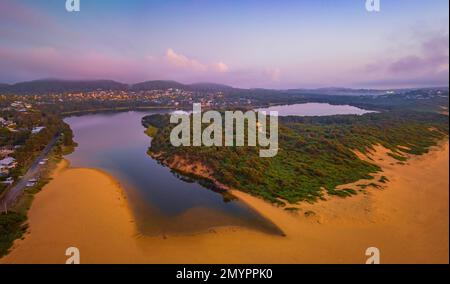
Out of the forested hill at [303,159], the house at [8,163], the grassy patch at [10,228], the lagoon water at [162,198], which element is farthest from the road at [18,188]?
the forested hill at [303,159]

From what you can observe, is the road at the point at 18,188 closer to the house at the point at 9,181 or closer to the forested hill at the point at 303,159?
the house at the point at 9,181

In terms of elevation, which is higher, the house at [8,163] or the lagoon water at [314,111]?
the lagoon water at [314,111]

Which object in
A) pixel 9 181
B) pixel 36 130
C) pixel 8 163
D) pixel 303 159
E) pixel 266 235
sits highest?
Answer: pixel 36 130

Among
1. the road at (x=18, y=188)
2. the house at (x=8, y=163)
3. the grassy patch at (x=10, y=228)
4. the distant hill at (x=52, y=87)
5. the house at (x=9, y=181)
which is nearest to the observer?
the grassy patch at (x=10, y=228)

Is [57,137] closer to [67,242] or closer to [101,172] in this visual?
[101,172]

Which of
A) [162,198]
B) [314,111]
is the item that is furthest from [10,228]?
[314,111]

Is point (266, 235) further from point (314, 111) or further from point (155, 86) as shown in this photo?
point (155, 86)

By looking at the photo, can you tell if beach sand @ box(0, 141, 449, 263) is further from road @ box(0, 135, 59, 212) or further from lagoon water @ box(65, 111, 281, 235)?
road @ box(0, 135, 59, 212)

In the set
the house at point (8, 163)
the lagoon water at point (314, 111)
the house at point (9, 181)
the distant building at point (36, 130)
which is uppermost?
the lagoon water at point (314, 111)
